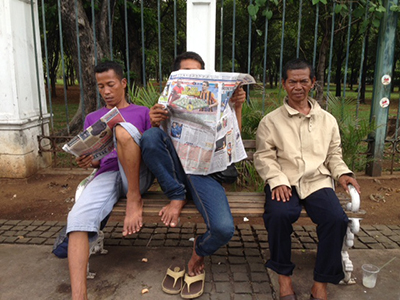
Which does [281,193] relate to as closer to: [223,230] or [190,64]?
[223,230]

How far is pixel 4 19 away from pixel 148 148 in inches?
126

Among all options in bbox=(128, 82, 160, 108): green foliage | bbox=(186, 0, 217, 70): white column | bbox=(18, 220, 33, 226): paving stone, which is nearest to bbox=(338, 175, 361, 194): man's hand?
bbox=(186, 0, 217, 70): white column

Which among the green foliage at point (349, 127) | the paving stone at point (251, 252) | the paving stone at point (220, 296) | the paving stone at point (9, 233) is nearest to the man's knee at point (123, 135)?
the paving stone at point (220, 296)

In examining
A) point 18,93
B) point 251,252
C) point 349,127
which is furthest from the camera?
point 18,93

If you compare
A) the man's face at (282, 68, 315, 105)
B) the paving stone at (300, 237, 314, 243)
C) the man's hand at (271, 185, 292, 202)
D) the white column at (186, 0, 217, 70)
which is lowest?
the paving stone at (300, 237, 314, 243)

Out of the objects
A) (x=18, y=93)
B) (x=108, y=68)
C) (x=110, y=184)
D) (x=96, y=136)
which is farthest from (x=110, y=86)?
(x=18, y=93)

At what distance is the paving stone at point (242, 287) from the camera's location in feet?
7.63

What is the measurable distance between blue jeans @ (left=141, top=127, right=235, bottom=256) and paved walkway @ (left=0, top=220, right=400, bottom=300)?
1.36 feet

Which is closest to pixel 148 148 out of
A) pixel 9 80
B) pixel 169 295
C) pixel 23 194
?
pixel 169 295

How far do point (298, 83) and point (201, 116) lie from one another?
2.53 feet

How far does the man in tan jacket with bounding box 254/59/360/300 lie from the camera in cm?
215

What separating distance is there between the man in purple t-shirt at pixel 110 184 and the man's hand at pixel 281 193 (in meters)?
0.90

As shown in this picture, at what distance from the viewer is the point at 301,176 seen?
235cm

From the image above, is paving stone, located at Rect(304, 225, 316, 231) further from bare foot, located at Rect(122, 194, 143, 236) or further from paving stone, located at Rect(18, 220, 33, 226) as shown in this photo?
paving stone, located at Rect(18, 220, 33, 226)
